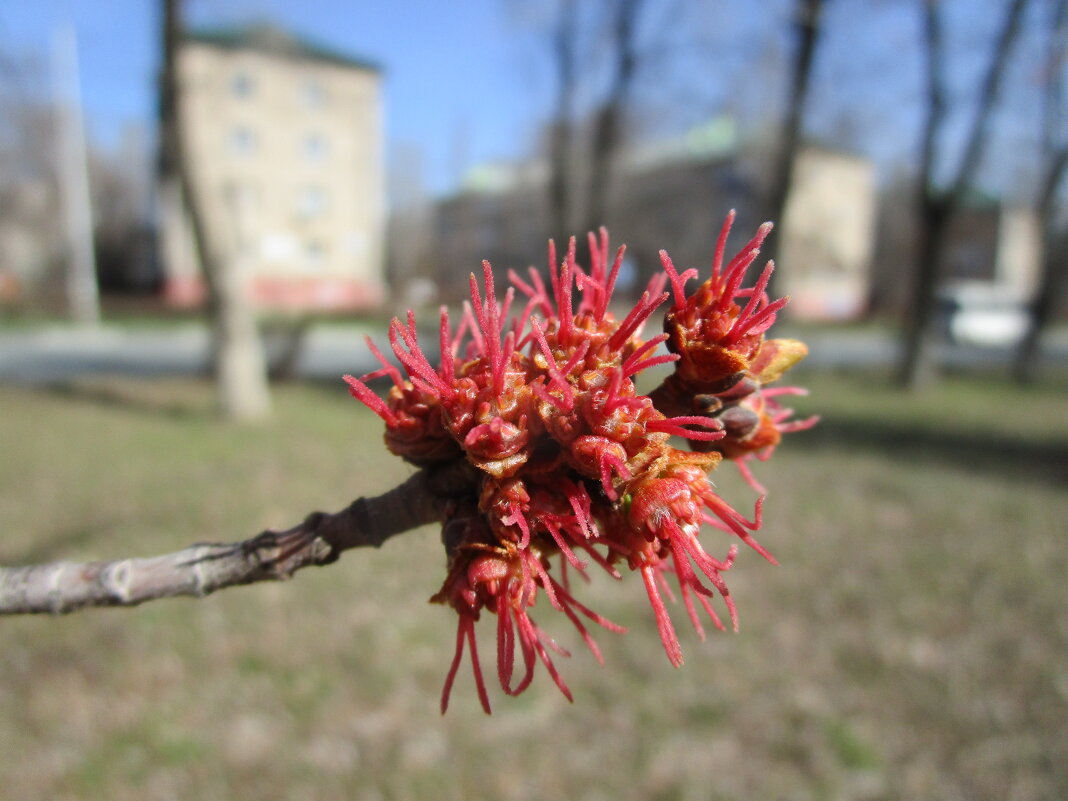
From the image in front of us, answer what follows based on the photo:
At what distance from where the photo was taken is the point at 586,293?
3.14 ft

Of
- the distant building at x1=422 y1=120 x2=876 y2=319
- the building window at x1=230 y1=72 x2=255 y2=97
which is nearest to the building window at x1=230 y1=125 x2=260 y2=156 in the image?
the building window at x1=230 y1=72 x2=255 y2=97

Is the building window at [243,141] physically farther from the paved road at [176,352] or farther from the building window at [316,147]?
the paved road at [176,352]

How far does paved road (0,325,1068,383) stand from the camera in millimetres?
16047

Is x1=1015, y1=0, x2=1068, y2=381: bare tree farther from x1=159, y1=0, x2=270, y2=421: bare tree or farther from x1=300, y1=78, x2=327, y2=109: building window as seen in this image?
x1=300, y1=78, x2=327, y2=109: building window

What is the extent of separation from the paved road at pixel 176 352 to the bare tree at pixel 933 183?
4410mm

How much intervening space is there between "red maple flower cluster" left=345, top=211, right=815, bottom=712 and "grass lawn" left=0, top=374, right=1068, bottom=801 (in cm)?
35

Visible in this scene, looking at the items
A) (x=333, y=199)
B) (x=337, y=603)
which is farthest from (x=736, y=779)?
(x=333, y=199)

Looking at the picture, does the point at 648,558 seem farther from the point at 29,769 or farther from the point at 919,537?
the point at 919,537

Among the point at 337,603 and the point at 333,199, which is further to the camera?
the point at 333,199

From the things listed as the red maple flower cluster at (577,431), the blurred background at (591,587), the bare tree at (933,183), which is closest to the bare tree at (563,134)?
the blurred background at (591,587)

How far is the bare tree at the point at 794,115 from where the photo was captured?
11.8 meters

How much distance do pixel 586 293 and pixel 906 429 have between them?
11.6 metres

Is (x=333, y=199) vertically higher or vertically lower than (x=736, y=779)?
higher

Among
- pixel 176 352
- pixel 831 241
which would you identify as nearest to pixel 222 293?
pixel 176 352
